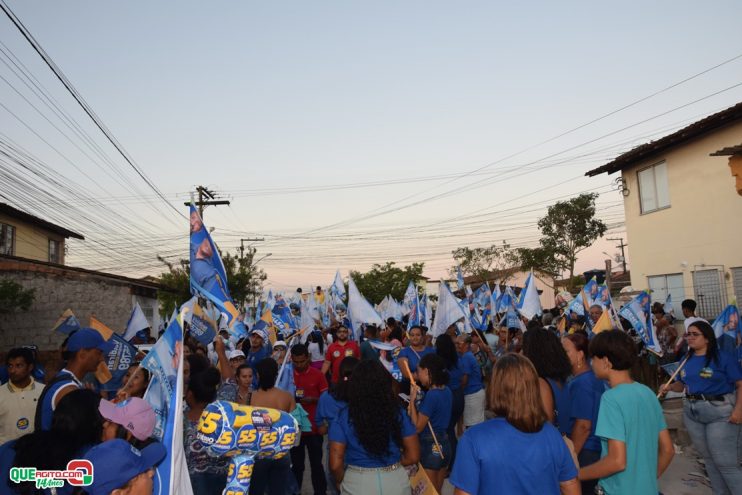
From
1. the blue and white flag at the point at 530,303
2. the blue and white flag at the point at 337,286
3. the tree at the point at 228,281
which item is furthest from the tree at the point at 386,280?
the blue and white flag at the point at 530,303

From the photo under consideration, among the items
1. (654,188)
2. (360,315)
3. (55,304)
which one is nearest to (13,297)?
(55,304)

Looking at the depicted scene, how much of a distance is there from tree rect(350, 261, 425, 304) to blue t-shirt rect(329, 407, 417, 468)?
156ft

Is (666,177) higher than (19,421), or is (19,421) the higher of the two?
(666,177)

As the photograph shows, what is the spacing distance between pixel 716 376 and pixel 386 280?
48650mm

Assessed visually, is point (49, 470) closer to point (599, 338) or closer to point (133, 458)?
point (133, 458)

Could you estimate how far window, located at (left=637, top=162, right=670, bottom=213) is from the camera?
16.9 meters

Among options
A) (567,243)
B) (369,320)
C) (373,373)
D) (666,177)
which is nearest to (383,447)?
(373,373)

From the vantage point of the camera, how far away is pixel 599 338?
381cm

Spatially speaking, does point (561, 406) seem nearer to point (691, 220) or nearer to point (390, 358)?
point (390, 358)

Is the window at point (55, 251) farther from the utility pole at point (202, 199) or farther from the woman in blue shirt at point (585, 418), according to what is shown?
the woman in blue shirt at point (585, 418)

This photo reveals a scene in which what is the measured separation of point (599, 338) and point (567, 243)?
97.7ft

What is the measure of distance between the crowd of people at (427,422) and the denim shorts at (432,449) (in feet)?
0.04

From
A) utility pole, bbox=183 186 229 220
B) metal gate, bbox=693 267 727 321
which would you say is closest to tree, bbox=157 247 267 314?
utility pole, bbox=183 186 229 220

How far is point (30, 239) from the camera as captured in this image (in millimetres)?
25719
